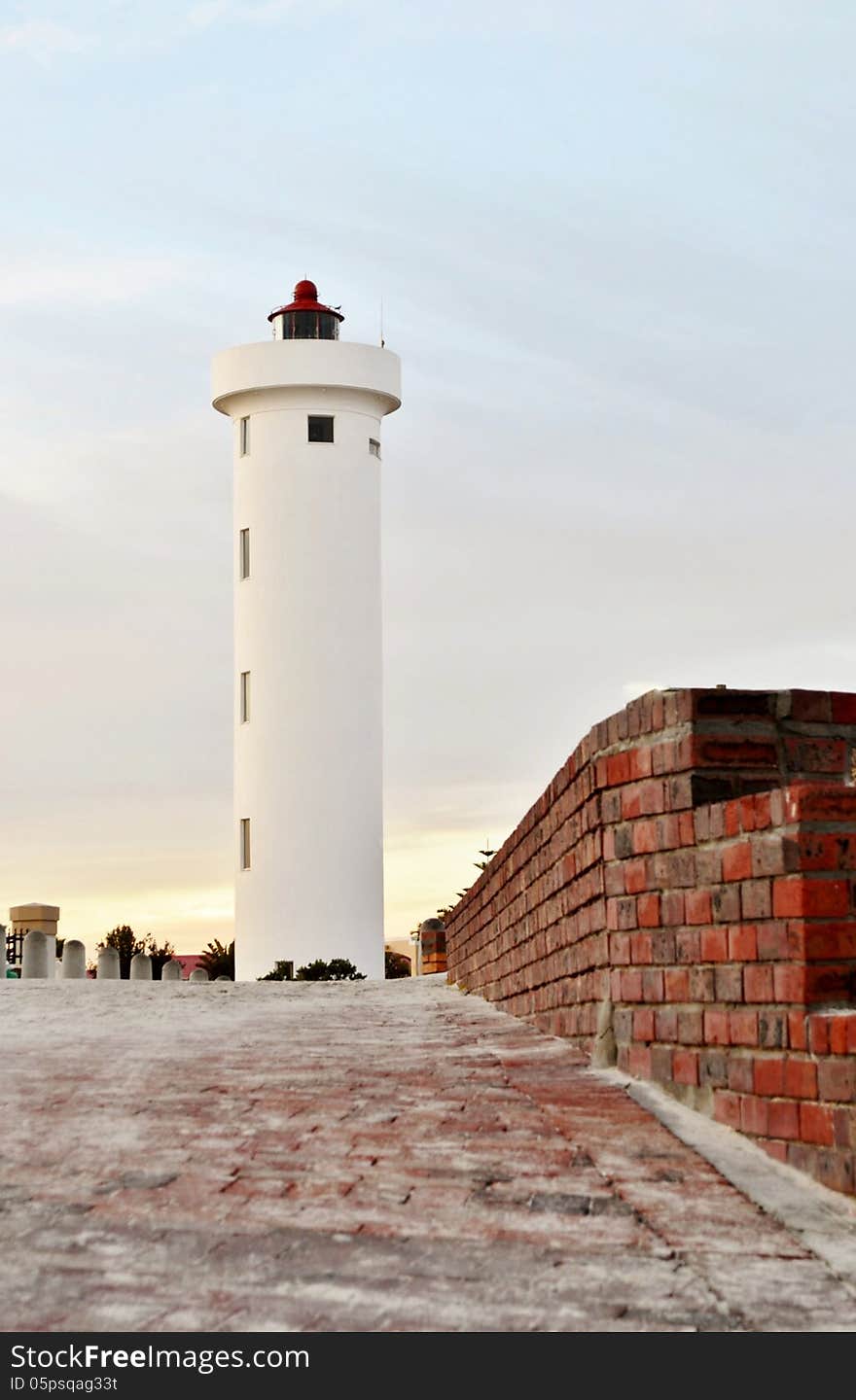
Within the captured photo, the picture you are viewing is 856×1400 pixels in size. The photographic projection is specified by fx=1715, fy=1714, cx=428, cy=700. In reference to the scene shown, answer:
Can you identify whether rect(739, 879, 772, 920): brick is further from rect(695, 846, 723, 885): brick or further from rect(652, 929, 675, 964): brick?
rect(652, 929, 675, 964): brick

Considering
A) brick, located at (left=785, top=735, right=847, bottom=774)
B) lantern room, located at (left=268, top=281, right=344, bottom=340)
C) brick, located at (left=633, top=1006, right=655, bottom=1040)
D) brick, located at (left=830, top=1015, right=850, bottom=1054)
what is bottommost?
brick, located at (left=633, top=1006, right=655, bottom=1040)

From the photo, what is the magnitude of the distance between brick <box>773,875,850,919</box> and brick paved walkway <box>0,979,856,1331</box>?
748 mm

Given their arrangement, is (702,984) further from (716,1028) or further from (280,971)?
(280,971)

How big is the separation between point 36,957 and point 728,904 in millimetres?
19288

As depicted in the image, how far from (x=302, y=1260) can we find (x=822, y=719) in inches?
104

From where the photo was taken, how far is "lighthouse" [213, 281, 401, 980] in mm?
30844

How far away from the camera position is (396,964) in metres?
34.4

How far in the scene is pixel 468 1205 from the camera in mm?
4207

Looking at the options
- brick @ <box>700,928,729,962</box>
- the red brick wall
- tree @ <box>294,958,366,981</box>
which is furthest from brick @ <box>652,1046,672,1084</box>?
tree @ <box>294,958,366,981</box>

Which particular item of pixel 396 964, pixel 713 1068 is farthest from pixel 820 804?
pixel 396 964

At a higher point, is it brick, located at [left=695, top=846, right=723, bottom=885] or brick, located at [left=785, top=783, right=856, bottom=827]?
brick, located at [left=785, top=783, right=856, bottom=827]
